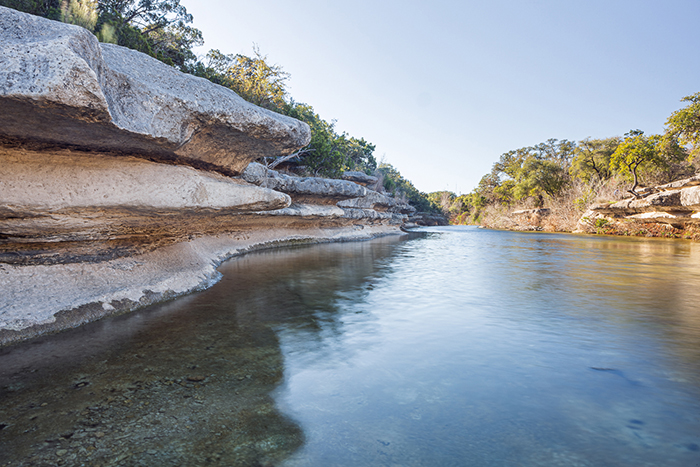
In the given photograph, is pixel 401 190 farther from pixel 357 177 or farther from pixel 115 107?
pixel 115 107

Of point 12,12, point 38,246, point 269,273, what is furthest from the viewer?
point 269,273

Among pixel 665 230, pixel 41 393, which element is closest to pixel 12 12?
pixel 41 393

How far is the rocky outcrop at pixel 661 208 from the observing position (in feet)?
53.1

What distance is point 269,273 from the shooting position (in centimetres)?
805

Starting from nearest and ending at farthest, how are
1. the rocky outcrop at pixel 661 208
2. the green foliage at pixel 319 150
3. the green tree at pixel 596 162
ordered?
the rocky outcrop at pixel 661 208, the green foliage at pixel 319 150, the green tree at pixel 596 162

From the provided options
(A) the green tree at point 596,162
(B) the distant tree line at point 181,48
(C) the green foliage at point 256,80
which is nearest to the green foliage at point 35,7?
(B) the distant tree line at point 181,48

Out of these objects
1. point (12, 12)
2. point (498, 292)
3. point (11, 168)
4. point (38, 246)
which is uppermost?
point (12, 12)

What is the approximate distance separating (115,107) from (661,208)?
24.7 metres

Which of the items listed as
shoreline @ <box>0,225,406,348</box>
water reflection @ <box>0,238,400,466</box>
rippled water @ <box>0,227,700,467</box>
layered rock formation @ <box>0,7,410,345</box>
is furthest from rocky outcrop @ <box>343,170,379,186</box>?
water reflection @ <box>0,238,400,466</box>

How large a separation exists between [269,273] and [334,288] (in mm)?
2027

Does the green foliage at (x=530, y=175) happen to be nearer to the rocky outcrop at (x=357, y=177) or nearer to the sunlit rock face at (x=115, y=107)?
the rocky outcrop at (x=357, y=177)

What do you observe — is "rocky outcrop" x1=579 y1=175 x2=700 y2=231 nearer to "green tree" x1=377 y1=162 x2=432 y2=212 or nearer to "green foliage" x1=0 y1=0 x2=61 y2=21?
"green tree" x1=377 y1=162 x2=432 y2=212

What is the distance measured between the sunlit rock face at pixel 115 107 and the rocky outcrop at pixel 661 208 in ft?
62.6

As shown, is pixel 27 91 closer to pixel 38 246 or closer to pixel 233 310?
pixel 38 246
